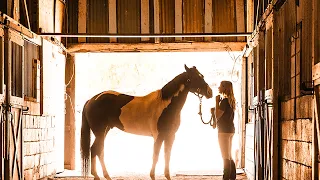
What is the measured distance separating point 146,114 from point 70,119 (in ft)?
12.8

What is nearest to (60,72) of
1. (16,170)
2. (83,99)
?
(83,99)

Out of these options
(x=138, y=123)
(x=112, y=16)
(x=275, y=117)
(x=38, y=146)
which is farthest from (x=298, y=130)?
(x=112, y=16)

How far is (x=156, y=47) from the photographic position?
475 inches

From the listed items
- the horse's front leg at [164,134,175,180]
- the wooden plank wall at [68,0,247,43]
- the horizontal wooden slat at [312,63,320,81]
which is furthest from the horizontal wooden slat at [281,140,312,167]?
the wooden plank wall at [68,0,247,43]

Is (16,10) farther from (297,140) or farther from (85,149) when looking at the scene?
(297,140)

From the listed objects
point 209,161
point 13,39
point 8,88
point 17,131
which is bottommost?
point 209,161

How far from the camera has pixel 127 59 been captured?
14727 mm

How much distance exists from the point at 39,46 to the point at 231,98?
3.45 metres

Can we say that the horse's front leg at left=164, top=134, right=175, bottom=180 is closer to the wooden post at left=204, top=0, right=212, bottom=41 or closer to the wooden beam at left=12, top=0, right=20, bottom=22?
the wooden beam at left=12, top=0, right=20, bottom=22

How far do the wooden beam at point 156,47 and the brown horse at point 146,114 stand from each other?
10.4ft

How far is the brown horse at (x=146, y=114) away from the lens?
8703 millimetres

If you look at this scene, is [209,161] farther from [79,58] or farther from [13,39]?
[13,39]

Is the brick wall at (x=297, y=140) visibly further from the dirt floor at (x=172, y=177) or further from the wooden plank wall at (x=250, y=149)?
the dirt floor at (x=172, y=177)

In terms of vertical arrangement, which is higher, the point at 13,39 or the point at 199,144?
the point at 13,39
